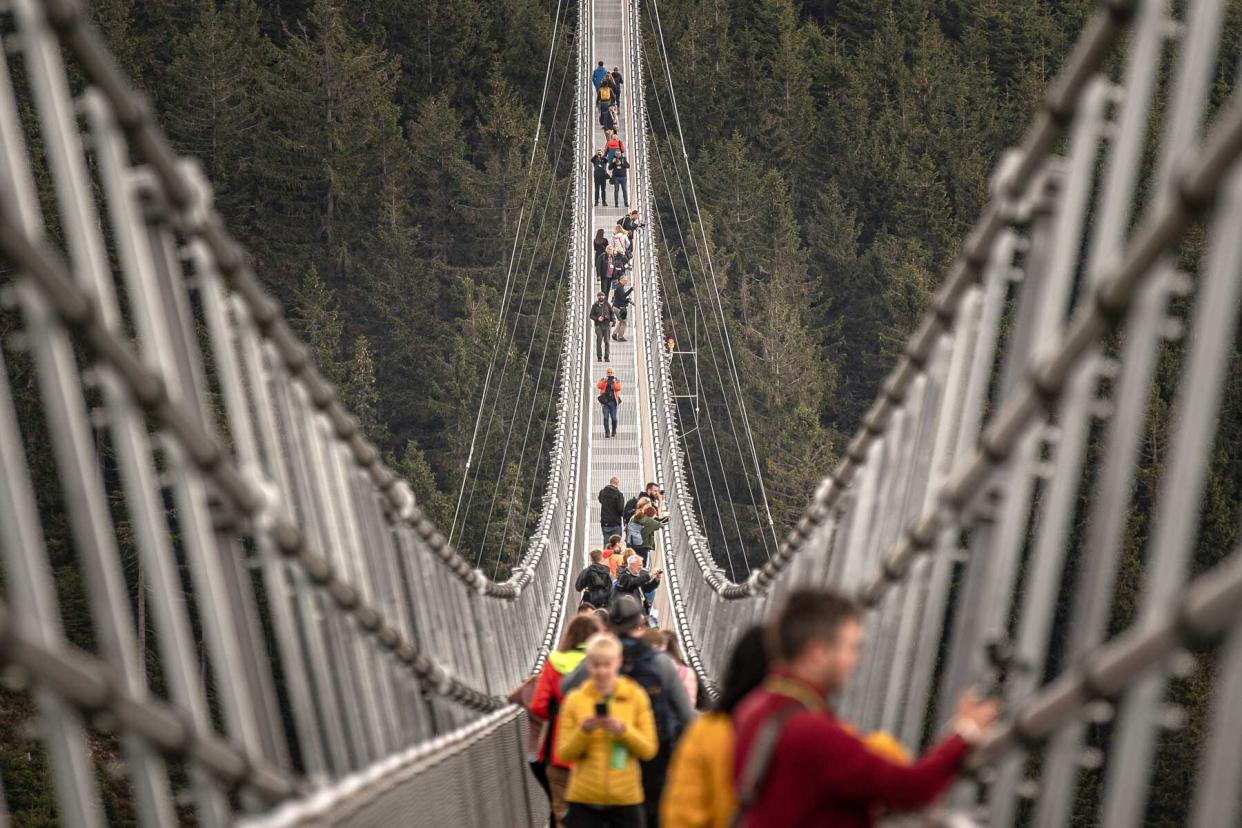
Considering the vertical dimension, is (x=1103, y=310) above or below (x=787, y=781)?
above

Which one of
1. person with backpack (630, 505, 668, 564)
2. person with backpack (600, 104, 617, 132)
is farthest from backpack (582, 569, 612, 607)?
person with backpack (600, 104, 617, 132)

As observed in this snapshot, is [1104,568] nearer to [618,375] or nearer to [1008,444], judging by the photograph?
[1008,444]

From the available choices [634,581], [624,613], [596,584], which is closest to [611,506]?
[634,581]

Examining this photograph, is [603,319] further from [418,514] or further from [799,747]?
[799,747]

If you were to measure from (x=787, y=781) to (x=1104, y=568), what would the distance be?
0.54 m

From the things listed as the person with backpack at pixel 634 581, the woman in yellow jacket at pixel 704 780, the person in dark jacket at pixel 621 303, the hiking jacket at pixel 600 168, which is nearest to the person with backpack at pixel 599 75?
the hiking jacket at pixel 600 168

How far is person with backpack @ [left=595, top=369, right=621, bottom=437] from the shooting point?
23141 mm

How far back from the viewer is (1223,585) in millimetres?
2080

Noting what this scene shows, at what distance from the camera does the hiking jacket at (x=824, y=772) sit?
114 inches

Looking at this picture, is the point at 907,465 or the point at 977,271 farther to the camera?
the point at 907,465

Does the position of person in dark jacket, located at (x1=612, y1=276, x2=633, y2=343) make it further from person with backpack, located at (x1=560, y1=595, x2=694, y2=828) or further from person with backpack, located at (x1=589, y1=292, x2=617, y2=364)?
person with backpack, located at (x1=560, y1=595, x2=694, y2=828)

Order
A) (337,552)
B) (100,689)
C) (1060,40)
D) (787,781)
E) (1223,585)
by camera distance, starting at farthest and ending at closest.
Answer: (1060,40) < (337,552) < (787,781) < (100,689) < (1223,585)

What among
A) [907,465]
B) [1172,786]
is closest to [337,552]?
[907,465]

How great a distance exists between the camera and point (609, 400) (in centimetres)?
2325
